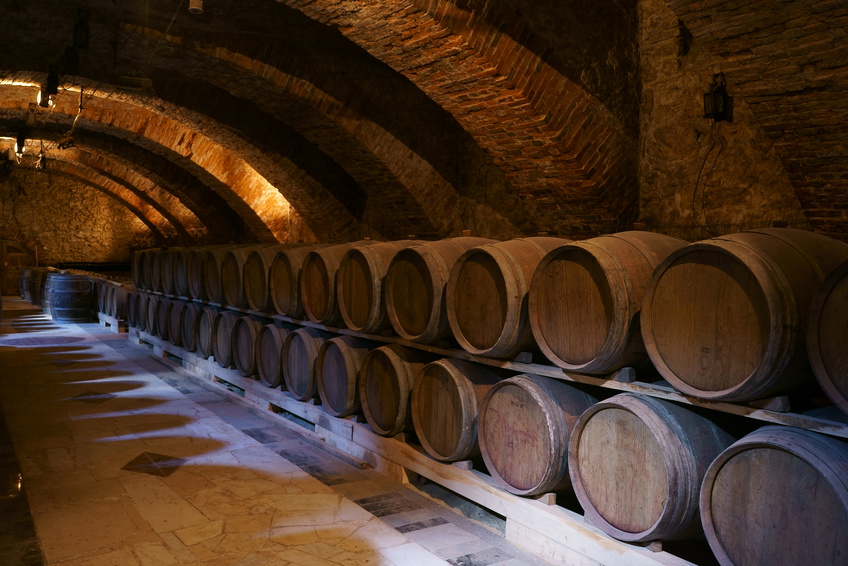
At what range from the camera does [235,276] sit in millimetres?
6504

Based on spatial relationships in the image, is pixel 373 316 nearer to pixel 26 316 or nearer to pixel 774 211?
pixel 774 211

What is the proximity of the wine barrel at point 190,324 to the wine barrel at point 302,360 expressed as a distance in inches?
94.5

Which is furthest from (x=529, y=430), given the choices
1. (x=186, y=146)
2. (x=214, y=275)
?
(x=186, y=146)

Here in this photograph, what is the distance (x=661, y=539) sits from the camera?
2746mm

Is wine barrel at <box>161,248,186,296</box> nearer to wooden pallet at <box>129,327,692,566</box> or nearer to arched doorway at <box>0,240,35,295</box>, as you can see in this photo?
wooden pallet at <box>129,327,692,566</box>

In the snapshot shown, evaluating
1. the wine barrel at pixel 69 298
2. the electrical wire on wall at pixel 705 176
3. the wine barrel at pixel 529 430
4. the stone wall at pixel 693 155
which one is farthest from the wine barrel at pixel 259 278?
the wine barrel at pixel 69 298

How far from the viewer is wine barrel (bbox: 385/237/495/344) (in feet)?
13.3

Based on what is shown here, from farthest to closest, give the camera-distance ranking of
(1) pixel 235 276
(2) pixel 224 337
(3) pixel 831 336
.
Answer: (2) pixel 224 337 < (1) pixel 235 276 < (3) pixel 831 336

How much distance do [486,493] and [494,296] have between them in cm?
105

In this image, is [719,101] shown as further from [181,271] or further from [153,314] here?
[153,314]

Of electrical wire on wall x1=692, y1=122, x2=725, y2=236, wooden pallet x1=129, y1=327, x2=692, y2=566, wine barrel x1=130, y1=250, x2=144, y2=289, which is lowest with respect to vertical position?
wooden pallet x1=129, y1=327, x2=692, y2=566

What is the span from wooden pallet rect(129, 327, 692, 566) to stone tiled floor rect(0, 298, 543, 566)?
0.32ft

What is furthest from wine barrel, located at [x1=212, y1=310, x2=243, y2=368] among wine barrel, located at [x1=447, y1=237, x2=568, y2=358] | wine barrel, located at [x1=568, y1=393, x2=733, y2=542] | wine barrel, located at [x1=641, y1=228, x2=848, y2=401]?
wine barrel, located at [x1=641, y1=228, x2=848, y2=401]

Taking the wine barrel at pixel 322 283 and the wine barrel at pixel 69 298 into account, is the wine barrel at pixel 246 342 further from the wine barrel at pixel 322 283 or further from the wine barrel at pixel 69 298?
the wine barrel at pixel 69 298
